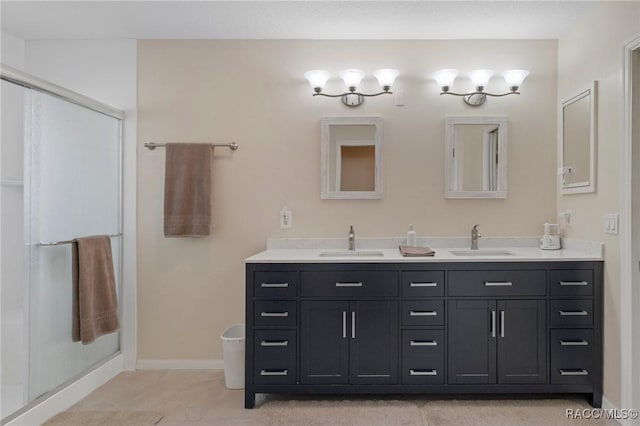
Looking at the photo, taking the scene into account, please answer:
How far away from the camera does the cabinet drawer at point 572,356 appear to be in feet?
7.96

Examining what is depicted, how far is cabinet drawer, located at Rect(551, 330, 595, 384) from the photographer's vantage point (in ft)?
7.96

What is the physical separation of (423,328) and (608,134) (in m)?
1.56

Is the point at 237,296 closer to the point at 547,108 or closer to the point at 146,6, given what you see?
the point at 146,6

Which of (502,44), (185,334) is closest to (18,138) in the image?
(185,334)

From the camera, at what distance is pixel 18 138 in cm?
232

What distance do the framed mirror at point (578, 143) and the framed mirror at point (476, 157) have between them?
0.39 m

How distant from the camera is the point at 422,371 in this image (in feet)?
8.05

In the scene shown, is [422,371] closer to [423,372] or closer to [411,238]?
[423,372]

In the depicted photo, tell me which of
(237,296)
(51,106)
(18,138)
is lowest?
(237,296)

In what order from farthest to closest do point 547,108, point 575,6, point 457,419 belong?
1. point 547,108
2. point 575,6
3. point 457,419

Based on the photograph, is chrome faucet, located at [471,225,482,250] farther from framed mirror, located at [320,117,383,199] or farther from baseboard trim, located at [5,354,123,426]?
baseboard trim, located at [5,354,123,426]

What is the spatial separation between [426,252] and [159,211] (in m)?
1.97

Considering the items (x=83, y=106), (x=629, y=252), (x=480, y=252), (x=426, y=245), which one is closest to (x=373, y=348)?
(x=426, y=245)

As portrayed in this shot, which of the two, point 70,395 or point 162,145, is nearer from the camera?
point 70,395
